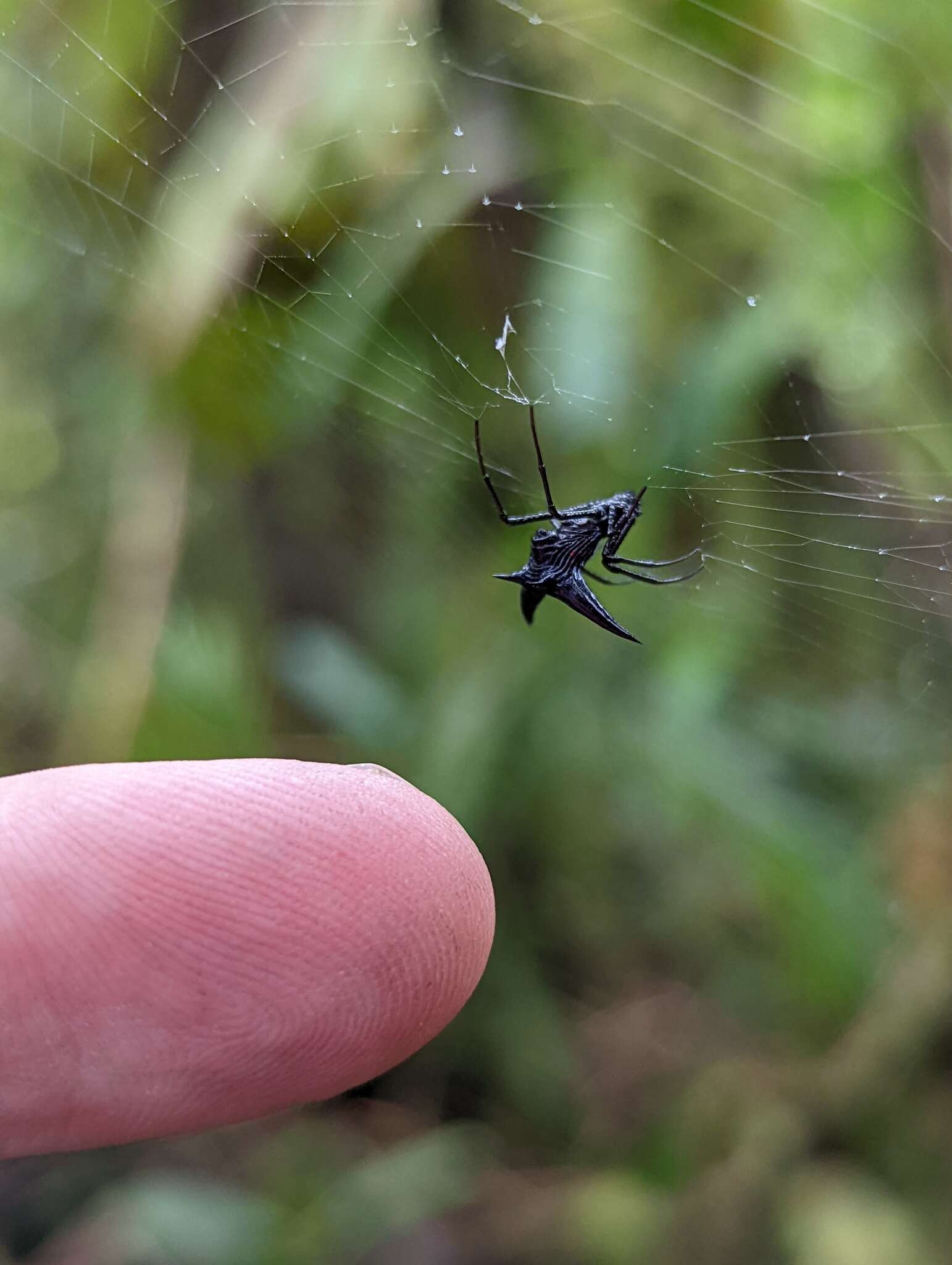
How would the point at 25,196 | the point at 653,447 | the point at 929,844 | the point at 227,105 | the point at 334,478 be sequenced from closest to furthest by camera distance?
the point at 653,447 < the point at 929,844 < the point at 227,105 < the point at 25,196 < the point at 334,478

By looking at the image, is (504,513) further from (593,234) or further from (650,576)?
(593,234)

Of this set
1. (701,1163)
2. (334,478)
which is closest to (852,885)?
(701,1163)

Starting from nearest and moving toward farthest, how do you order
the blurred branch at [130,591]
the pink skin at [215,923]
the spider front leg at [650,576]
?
the pink skin at [215,923], the spider front leg at [650,576], the blurred branch at [130,591]

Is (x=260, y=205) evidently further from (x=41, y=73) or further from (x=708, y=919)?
(x=708, y=919)

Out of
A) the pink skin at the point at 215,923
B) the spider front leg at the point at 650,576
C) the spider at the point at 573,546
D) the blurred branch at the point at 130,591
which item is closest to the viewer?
the pink skin at the point at 215,923

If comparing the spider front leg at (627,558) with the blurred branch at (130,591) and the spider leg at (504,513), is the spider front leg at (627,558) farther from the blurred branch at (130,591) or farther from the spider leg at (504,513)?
the blurred branch at (130,591)

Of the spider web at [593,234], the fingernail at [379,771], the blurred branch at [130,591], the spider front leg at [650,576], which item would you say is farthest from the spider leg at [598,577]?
the blurred branch at [130,591]

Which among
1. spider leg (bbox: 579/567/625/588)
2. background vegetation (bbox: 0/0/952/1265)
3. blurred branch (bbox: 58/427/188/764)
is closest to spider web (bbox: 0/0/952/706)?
background vegetation (bbox: 0/0/952/1265)

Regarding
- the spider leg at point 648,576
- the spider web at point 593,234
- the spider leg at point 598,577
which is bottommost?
the spider leg at point 598,577
